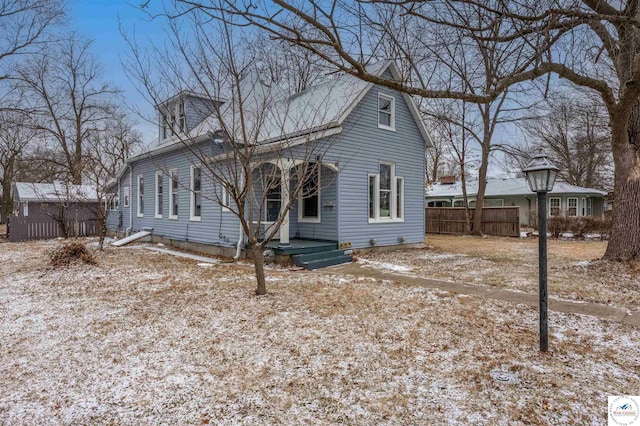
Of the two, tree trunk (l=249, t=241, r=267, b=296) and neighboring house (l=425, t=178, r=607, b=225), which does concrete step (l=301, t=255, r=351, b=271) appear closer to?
tree trunk (l=249, t=241, r=267, b=296)

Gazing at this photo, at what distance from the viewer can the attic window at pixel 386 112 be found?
1207 cm

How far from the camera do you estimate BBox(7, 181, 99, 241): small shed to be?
17.0 meters

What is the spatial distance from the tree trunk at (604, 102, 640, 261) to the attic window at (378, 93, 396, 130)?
591 cm

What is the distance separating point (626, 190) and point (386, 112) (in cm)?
674

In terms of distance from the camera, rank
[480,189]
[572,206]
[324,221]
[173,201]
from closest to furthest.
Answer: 1. [324,221]
2. [173,201]
3. [480,189]
4. [572,206]

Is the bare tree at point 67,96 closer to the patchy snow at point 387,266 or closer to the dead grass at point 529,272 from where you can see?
the patchy snow at point 387,266

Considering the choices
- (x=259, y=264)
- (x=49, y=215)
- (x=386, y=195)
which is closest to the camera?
(x=259, y=264)

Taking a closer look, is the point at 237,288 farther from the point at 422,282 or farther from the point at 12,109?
the point at 12,109

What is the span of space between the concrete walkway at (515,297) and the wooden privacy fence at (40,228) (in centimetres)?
1474

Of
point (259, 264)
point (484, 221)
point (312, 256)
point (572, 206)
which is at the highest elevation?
point (572, 206)

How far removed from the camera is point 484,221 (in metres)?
20.7

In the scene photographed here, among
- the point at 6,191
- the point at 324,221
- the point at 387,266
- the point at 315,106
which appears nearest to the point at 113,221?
the point at 324,221

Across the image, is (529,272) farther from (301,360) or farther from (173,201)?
(173,201)

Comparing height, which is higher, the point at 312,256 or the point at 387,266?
the point at 312,256
